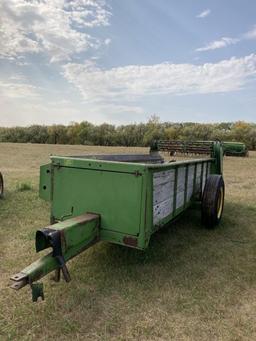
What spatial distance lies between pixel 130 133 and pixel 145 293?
4159 centimetres

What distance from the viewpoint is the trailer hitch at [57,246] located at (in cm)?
217

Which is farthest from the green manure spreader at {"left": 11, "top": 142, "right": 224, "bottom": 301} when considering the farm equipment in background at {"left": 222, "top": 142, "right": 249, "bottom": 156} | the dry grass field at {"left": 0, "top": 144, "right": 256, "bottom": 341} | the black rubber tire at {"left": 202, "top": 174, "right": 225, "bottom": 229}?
the farm equipment in background at {"left": 222, "top": 142, "right": 249, "bottom": 156}

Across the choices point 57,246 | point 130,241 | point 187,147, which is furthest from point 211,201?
point 57,246

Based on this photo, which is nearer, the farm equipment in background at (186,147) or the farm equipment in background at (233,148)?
the farm equipment in background at (186,147)

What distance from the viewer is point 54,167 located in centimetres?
336

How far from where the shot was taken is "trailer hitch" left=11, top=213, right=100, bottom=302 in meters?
2.17

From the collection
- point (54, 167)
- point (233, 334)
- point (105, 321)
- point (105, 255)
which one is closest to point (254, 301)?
point (233, 334)

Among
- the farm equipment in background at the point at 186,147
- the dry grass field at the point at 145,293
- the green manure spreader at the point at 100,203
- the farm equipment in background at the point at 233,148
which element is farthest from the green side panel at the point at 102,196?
the farm equipment in background at the point at 233,148

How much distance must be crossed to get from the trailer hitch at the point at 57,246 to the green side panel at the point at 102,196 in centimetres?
18

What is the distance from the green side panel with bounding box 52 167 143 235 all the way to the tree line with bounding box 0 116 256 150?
30026 mm

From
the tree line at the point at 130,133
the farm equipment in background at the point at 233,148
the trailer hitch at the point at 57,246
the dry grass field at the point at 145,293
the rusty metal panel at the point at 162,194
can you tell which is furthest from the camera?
the tree line at the point at 130,133

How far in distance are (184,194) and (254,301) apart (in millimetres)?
1684

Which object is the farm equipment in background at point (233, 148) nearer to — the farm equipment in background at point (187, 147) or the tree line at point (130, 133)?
the farm equipment in background at point (187, 147)

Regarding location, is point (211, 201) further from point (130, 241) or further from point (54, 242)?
point (54, 242)
